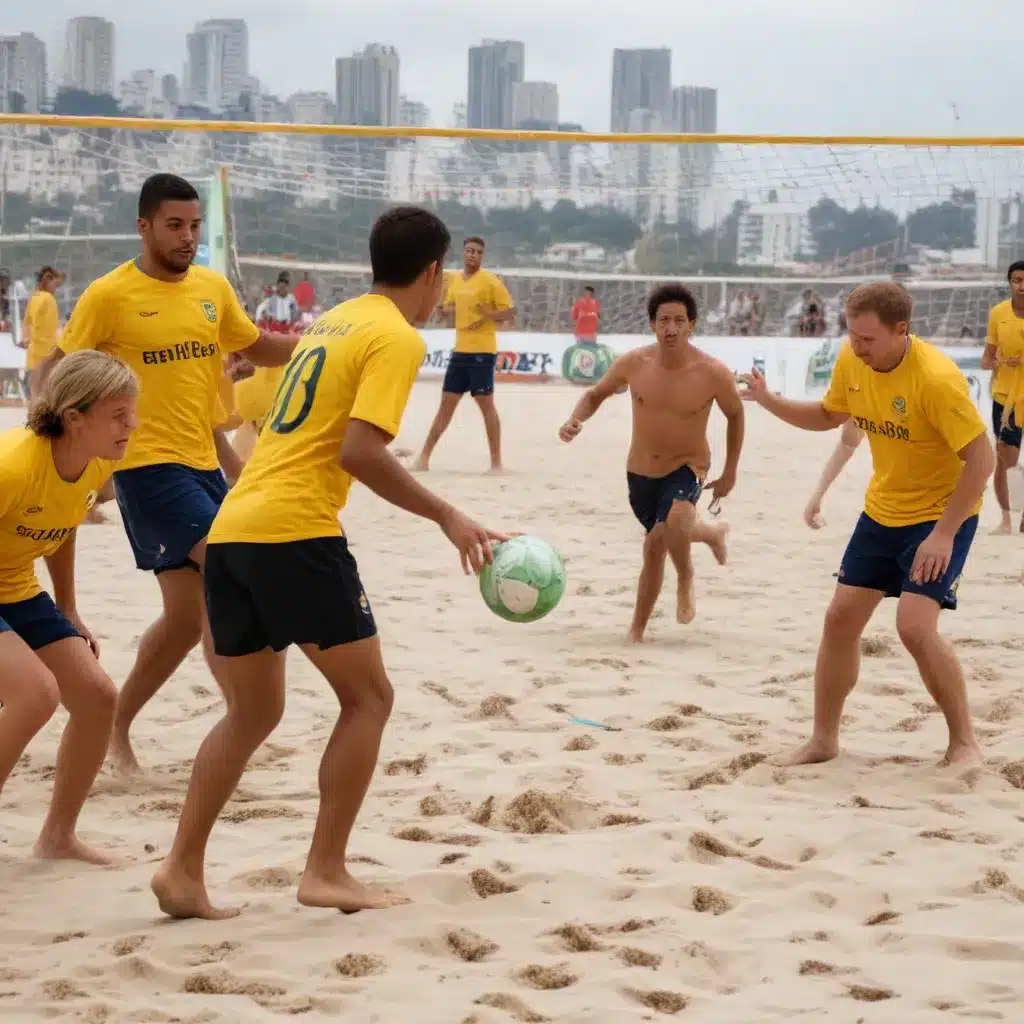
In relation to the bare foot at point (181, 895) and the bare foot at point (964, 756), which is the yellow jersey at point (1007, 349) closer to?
the bare foot at point (964, 756)

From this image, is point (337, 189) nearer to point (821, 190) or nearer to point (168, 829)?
point (821, 190)

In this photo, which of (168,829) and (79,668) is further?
(168,829)

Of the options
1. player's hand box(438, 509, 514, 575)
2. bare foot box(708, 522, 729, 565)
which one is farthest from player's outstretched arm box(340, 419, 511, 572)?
bare foot box(708, 522, 729, 565)

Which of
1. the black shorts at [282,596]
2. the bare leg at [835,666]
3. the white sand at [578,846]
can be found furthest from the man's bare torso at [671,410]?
the black shorts at [282,596]

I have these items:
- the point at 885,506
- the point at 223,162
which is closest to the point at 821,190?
the point at 223,162

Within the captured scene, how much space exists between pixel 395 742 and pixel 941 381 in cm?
198

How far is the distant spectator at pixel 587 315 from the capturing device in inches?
661

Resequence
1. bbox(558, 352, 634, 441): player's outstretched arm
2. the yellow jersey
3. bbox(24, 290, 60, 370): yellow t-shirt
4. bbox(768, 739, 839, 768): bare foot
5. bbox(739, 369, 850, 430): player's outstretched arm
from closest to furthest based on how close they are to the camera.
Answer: bbox(768, 739, 839, 768): bare foot
bbox(739, 369, 850, 430): player's outstretched arm
bbox(558, 352, 634, 441): player's outstretched arm
the yellow jersey
bbox(24, 290, 60, 370): yellow t-shirt

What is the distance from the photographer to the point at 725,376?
6180 millimetres

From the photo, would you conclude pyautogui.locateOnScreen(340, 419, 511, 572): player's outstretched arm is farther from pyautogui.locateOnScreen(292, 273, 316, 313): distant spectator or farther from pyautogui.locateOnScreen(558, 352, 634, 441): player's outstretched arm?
pyautogui.locateOnScreen(292, 273, 316, 313): distant spectator

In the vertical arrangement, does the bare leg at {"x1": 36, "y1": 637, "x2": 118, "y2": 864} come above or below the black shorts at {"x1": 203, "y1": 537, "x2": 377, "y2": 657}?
below

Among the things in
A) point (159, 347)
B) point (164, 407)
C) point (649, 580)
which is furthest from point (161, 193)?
point (649, 580)

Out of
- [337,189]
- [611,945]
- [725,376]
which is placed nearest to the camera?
[611,945]

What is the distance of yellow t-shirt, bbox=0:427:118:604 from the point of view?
11.3ft
